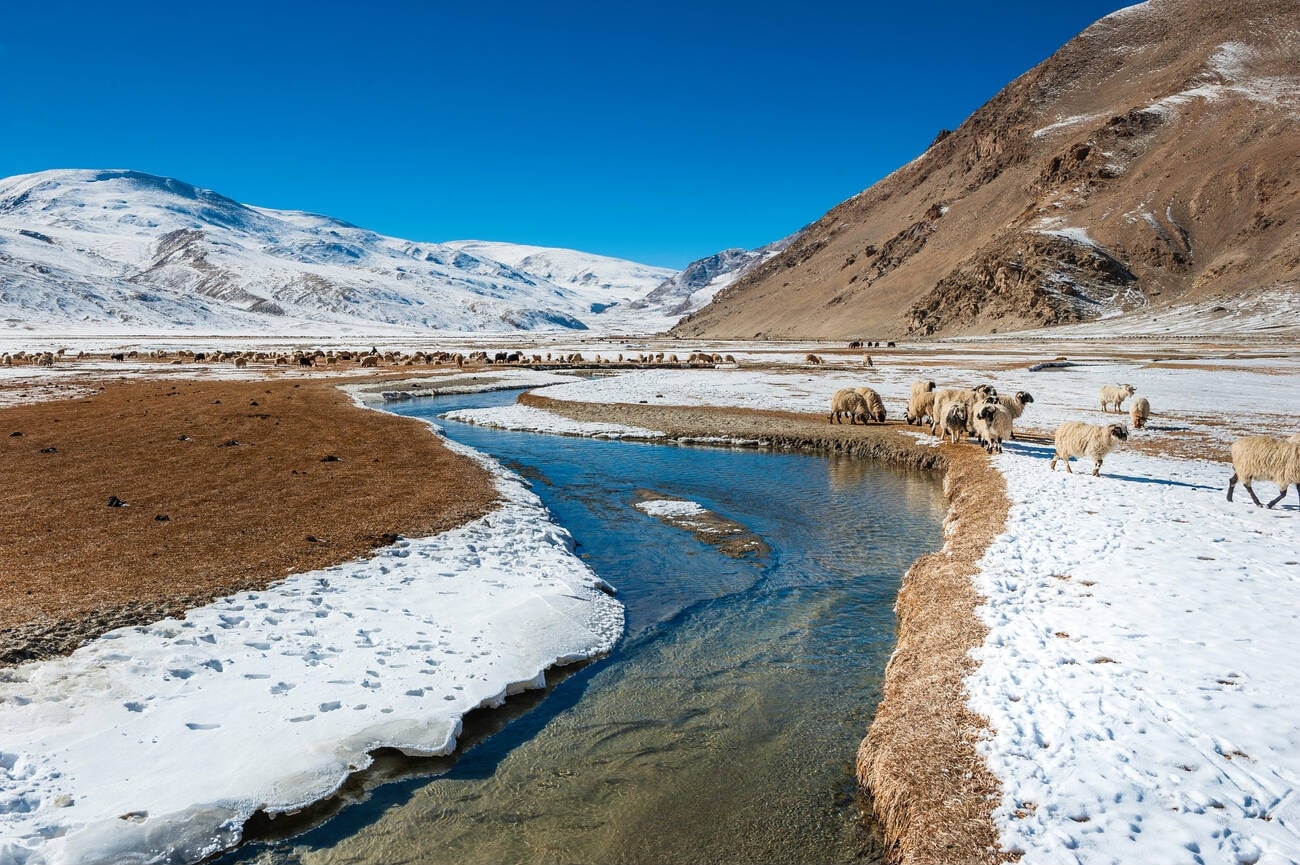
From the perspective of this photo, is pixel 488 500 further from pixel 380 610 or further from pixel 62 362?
pixel 62 362

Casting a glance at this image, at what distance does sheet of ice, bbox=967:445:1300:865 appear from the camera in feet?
19.4

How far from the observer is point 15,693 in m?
8.30

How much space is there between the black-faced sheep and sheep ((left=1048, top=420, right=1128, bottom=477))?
42.0 ft

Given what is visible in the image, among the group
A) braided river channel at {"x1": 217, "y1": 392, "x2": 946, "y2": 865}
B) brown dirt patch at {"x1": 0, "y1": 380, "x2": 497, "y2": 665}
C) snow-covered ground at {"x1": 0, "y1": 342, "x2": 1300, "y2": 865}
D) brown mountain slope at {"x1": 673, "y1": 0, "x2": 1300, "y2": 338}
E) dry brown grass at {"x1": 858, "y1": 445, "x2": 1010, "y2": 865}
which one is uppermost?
brown mountain slope at {"x1": 673, "y1": 0, "x2": 1300, "y2": 338}

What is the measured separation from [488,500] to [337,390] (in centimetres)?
3470

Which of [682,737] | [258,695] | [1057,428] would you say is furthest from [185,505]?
[1057,428]

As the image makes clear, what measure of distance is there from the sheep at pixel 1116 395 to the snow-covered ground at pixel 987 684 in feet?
55.5

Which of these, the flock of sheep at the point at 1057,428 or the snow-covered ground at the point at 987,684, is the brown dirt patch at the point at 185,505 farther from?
the flock of sheep at the point at 1057,428

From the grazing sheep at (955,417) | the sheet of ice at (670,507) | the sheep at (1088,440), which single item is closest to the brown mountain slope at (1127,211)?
the grazing sheep at (955,417)

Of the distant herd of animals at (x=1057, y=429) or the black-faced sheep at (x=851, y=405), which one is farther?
the black-faced sheep at (x=851, y=405)

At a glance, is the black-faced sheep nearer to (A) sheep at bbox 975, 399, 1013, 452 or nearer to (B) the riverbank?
(A) sheep at bbox 975, 399, 1013, 452

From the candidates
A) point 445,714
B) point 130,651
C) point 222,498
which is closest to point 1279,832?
point 445,714

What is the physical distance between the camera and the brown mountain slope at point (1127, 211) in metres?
132

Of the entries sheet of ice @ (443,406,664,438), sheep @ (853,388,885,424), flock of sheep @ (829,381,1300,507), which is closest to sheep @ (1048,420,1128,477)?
flock of sheep @ (829,381,1300,507)
